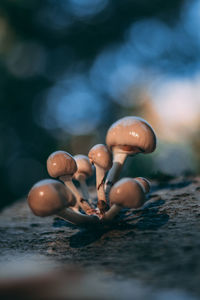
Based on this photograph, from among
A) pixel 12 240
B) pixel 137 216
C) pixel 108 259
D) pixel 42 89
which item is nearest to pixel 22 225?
pixel 12 240

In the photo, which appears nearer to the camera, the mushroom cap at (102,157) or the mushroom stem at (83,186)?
the mushroom cap at (102,157)

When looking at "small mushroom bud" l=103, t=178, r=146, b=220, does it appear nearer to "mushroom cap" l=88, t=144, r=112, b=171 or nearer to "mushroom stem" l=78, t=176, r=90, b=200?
"mushroom cap" l=88, t=144, r=112, b=171

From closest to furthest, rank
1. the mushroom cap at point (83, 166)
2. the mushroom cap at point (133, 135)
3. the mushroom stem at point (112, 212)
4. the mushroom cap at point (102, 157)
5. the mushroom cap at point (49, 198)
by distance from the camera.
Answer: the mushroom cap at point (49, 198), the mushroom stem at point (112, 212), the mushroom cap at point (133, 135), the mushroom cap at point (102, 157), the mushroom cap at point (83, 166)

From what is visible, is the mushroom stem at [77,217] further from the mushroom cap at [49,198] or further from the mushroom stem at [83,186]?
the mushroom stem at [83,186]

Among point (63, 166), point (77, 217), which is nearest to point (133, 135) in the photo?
point (63, 166)

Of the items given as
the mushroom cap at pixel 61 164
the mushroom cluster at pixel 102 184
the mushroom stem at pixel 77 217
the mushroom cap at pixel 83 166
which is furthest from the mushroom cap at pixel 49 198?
the mushroom cap at pixel 83 166

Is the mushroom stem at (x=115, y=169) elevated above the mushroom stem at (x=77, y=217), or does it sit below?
above

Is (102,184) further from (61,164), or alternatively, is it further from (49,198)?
(49,198)
